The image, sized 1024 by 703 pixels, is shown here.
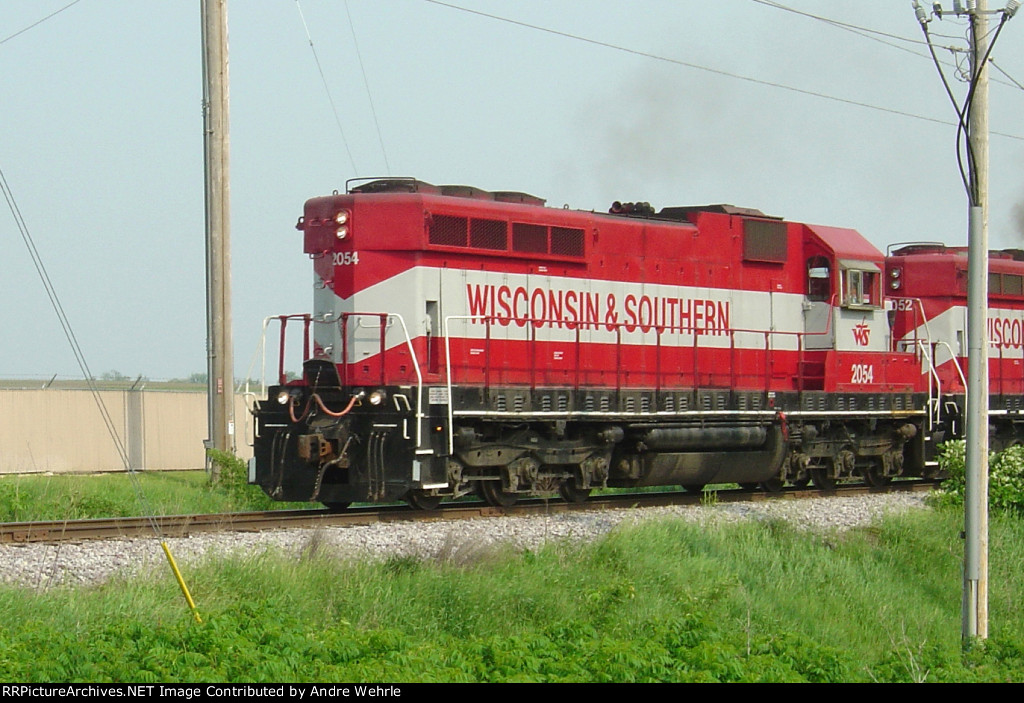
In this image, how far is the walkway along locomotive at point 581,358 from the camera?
559 inches

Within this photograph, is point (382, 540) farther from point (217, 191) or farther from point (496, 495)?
point (217, 191)

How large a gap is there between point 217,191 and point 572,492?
6432 mm

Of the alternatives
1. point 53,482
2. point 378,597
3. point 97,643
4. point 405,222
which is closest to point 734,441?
point 405,222

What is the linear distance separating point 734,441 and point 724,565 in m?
5.24

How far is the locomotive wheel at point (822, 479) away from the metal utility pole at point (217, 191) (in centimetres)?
868

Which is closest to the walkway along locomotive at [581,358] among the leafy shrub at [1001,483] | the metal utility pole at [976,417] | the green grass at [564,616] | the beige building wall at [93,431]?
the leafy shrub at [1001,483]

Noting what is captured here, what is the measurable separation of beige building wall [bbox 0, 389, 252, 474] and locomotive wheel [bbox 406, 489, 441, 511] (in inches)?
466

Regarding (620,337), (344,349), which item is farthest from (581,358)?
(344,349)

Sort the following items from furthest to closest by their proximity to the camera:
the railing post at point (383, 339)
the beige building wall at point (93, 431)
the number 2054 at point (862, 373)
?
1. the beige building wall at point (93, 431)
2. the number 2054 at point (862, 373)
3. the railing post at point (383, 339)

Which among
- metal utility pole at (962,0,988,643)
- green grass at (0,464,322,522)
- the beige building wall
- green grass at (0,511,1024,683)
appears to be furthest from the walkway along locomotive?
the beige building wall

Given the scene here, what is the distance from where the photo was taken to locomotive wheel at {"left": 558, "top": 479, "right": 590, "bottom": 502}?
1583cm

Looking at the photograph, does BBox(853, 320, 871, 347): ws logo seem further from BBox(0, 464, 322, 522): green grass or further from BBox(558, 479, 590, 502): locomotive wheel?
BBox(0, 464, 322, 522): green grass

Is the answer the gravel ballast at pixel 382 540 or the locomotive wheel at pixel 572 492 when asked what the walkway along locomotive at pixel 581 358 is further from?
the gravel ballast at pixel 382 540
